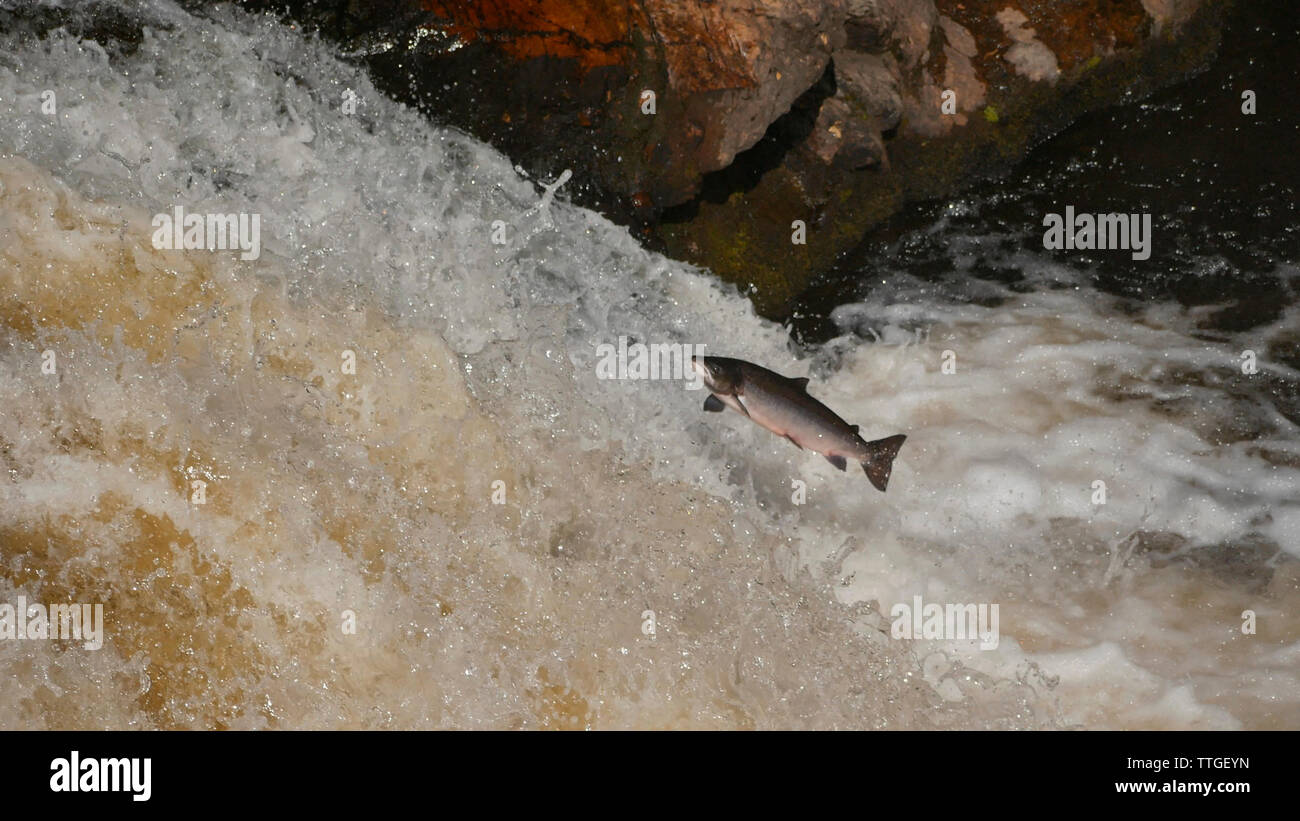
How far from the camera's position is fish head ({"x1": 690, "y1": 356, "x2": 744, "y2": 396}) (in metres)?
4.57

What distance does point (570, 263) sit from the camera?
5.44 metres

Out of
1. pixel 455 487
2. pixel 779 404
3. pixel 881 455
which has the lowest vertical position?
pixel 455 487

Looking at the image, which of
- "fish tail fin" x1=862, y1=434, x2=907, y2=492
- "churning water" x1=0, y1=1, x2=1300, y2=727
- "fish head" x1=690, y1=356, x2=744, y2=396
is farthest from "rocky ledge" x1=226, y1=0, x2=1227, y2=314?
"fish tail fin" x1=862, y1=434, x2=907, y2=492

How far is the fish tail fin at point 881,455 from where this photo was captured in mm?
4691

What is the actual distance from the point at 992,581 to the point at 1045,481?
65 centimetres

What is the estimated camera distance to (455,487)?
4.71m

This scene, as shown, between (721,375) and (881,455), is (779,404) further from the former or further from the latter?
(881,455)

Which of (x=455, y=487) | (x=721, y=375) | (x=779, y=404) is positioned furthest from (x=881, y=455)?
(x=455, y=487)

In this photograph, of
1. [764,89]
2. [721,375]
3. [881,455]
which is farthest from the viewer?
[764,89]

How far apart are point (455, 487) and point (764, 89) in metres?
2.49

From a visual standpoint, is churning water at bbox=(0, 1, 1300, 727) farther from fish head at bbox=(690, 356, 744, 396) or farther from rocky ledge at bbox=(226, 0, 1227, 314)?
fish head at bbox=(690, 356, 744, 396)

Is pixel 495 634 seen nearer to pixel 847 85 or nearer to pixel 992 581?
pixel 992 581

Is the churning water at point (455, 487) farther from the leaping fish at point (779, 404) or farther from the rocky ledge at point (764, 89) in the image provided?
the leaping fish at point (779, 404)
